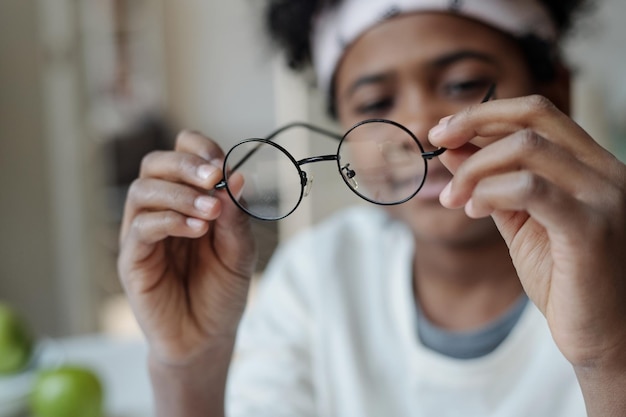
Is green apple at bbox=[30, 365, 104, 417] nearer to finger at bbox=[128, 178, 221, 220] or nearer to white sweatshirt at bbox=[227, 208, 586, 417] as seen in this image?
white sweatshirt at bbox=[227, 208, 586, 417]

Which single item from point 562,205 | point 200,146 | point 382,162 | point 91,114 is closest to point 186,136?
point 200,146

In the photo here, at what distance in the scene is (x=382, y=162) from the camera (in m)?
0.44

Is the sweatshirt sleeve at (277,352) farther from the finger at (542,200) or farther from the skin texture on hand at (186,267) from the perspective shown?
the finger at (542,200)

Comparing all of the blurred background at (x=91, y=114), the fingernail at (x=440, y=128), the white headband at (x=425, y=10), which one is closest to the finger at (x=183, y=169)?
the fingernail at (x=440, y=128)

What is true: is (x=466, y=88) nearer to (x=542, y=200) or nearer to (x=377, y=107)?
(x=377, y=107)

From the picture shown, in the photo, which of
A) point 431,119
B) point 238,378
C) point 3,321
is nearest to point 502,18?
point 431,119

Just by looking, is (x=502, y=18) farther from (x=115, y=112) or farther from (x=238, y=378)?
(x=115, y=112)

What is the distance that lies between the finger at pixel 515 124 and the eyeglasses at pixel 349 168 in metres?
0.02

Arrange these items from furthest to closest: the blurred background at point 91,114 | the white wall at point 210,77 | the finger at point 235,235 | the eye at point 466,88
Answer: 1. the white wall at point 210,77
2. the blurred background at point 91,114
3. the eye at point 466,88
4. the finger at point 235,235

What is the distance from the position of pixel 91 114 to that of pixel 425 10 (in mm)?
1306

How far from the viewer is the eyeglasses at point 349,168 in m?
0.37

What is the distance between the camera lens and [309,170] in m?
0.37

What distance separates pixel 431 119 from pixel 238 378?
34 cm

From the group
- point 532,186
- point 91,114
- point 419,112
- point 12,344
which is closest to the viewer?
point 532,186
